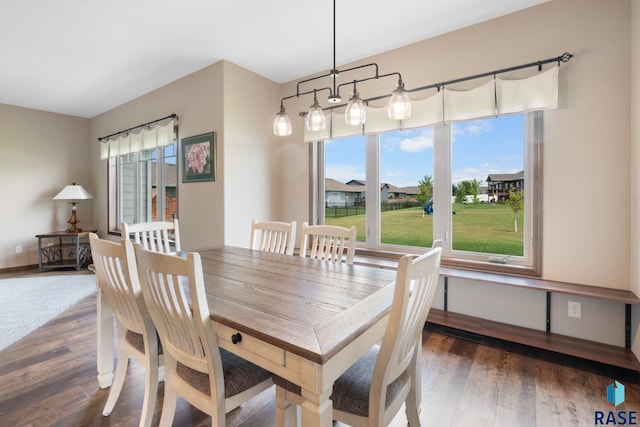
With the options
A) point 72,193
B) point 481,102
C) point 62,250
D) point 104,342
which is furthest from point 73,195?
point 481,102

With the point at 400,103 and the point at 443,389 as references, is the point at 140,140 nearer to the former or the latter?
the point at 400,103

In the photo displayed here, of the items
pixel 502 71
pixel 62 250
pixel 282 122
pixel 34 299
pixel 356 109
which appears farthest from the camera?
pixel 62 250

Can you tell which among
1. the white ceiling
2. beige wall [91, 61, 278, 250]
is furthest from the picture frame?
the white ceiling

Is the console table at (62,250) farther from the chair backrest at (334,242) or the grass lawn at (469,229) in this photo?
the grass lawn at (469,229)

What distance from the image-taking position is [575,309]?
2188 millimetres

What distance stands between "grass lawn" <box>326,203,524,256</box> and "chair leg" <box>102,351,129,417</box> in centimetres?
239

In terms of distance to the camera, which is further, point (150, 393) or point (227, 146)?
point (227, 146)

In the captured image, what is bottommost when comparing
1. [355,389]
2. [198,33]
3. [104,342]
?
[104,342]

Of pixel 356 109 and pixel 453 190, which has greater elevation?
pixel 356 109

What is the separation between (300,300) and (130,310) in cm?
86

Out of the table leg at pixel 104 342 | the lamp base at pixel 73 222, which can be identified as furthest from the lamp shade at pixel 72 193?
the table leg at pixel 104 342

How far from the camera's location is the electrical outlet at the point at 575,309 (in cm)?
217

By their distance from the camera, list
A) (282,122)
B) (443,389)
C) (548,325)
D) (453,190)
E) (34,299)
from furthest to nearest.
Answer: (34,299) → (453,190) → (548,325) → (282,122) → (443,389)

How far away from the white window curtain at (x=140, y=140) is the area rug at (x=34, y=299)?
193 centimetres
